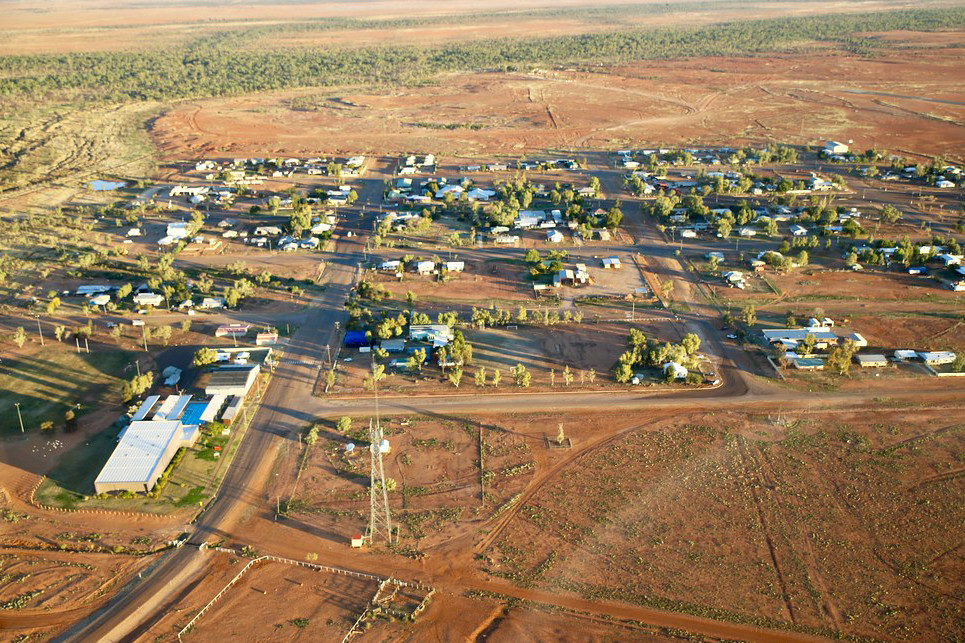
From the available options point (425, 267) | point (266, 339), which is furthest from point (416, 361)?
point (425, 267)

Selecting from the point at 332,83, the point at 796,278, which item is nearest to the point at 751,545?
the point at 796,278

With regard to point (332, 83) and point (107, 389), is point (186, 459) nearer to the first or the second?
point (107, 389)

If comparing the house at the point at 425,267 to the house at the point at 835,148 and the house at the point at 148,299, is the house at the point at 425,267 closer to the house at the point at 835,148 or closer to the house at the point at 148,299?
the house at the point at 148,299

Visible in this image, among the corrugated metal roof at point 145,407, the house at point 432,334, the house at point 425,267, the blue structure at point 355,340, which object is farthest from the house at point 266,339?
the house at point 425,267

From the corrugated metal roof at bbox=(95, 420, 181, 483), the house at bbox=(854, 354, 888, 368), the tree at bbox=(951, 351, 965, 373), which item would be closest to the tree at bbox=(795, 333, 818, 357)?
the house at bbox=(854, 354, 888, 368)

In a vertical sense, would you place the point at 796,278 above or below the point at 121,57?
below

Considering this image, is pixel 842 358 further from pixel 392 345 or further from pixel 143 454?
pixel 143 454

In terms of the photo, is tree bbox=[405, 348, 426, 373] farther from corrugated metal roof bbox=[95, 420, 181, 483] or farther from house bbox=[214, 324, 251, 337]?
corrugated metal roof bbox=[95, 420, 181, 483]
